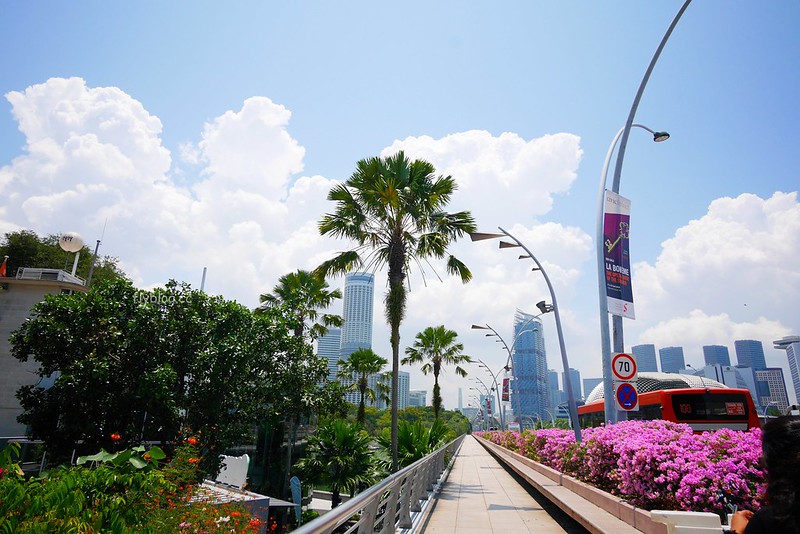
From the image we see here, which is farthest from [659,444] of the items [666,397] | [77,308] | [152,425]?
[77,308]

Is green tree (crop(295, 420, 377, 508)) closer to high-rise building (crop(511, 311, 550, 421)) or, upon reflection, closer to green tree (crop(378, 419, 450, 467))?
green tree (crop(378, 419, 450, 467))

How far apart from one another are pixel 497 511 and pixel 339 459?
9.34 metres

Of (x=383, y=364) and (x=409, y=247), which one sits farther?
(x=383, y=364)

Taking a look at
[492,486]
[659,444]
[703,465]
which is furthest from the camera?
[492,486]

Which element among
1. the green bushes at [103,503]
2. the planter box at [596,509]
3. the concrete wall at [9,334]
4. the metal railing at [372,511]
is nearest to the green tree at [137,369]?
the green bushes at [103,503]

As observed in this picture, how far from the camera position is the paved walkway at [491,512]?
798 centimetres

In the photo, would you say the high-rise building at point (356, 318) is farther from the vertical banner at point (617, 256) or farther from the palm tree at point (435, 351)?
the vertical banner at point (617, 256)

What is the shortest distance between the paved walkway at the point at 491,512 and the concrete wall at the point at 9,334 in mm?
24984

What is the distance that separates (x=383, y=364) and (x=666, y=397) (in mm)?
23114

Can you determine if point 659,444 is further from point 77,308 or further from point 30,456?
point 30,456

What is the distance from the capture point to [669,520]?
160 inches

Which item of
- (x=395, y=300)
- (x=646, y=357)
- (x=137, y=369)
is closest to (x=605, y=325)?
(x=395, y=300)

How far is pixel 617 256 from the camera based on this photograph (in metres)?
10.6

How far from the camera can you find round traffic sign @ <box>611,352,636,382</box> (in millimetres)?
9164
